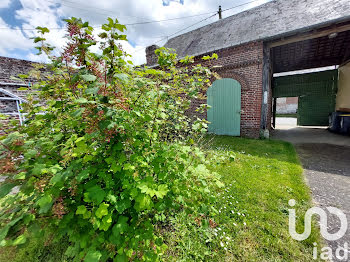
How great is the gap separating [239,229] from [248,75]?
18.6ft

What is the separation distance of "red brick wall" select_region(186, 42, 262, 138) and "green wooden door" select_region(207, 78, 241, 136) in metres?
0.19

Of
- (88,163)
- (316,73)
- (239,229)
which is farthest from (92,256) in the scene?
(316,73)

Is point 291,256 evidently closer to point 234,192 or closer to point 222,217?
point 222,217

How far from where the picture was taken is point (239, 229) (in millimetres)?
1839


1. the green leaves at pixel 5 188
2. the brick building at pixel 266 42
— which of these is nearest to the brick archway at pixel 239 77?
the brick building at pixel 266 42

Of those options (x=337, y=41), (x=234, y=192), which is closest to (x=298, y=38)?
(x=337, y=41)

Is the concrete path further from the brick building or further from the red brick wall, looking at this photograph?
the brick building

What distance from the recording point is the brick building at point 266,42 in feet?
15.8

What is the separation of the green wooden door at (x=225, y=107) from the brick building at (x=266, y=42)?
0.51 ft

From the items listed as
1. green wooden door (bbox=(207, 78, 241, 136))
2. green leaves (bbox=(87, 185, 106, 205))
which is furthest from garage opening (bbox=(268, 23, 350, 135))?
green leaves (bbox=(87, 185, 106, 205))

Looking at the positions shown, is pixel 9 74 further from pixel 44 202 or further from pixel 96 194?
pixel 96 194

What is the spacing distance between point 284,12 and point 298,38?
1.81 metres

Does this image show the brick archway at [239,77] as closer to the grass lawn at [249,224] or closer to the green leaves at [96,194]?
the grass lawn at [249,224]

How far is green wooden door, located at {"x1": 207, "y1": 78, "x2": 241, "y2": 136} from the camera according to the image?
6.20 metres
